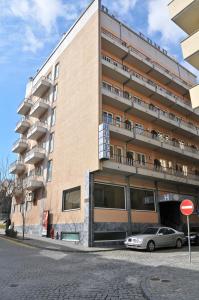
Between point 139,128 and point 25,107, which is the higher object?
point 25,107

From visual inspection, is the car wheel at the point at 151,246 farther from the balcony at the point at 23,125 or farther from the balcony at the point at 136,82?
the balcony at the point at 23,125

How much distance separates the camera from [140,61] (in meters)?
28.5

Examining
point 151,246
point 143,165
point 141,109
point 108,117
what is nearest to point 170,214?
point 143,165

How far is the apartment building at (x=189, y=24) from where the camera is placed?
15.3 metres

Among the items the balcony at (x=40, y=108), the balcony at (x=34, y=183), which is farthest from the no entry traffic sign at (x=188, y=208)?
the balcony at (x=40, y=108)

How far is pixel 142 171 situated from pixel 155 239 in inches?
276

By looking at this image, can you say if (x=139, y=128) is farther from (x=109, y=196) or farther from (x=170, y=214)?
(x=170, y=214)

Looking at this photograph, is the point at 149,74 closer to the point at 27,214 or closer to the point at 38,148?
the point at 38,148

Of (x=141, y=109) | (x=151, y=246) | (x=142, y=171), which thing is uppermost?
(x=141, y=109)

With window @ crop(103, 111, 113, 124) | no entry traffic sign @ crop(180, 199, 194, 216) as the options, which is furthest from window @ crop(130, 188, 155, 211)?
no entry traffic sign @ crop(180, 199, 194, 216)

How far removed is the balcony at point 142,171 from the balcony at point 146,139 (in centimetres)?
176

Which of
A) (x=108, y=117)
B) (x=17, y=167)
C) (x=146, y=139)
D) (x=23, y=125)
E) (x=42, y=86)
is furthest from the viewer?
(x=23, y=125)

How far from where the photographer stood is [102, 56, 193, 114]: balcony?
25.0m

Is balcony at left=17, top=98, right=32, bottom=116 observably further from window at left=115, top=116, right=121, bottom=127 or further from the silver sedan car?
the silver sedan car
